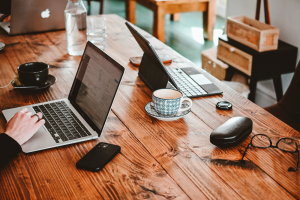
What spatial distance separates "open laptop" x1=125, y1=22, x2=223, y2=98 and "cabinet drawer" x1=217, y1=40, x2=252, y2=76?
937mm

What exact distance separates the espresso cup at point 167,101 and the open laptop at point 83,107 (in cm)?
18

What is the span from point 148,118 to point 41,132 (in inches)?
13.3

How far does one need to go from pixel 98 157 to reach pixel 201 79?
2.04ft

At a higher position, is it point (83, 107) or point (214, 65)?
point (83, 107)

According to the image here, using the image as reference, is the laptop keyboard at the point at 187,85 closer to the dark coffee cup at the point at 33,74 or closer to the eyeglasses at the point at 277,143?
the eyeglasses at the point at 277,143

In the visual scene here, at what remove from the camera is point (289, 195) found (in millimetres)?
723

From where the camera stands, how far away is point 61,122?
0.99 meters

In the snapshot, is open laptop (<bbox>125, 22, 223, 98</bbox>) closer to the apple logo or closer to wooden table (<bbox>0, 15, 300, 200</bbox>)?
wooden table (<bbox>0, 15, 300, 200</bbox>)

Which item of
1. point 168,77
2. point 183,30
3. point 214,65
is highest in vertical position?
point 168,77

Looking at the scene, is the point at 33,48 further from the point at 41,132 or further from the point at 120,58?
the point at 41,132

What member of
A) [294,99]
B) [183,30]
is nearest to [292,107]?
[294,99]

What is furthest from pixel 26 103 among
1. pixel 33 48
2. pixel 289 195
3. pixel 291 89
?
pixel 291 89

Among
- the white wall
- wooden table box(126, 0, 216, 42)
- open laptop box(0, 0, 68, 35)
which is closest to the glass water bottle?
open laptop box(0, 0, 68, 35)

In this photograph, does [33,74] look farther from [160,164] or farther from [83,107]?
[160,164]
